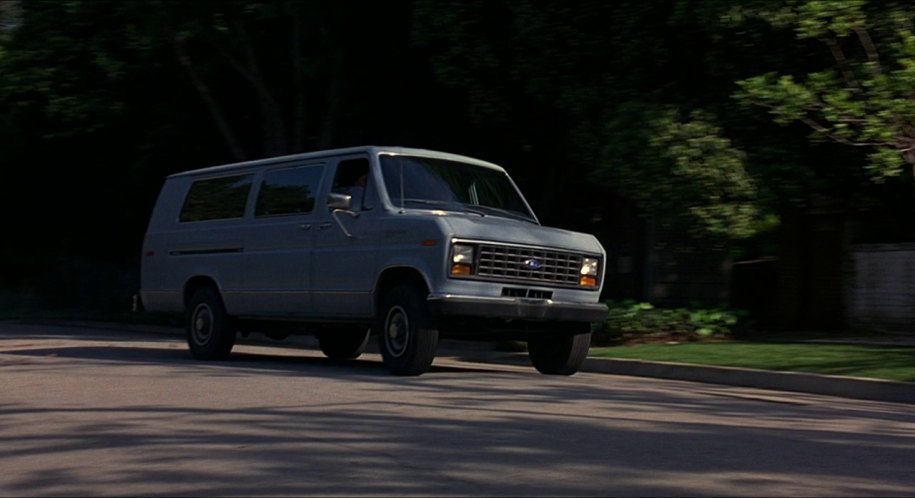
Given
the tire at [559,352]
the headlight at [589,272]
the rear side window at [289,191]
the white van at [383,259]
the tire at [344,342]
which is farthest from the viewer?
the tire at [344,342]

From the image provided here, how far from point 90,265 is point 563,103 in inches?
620

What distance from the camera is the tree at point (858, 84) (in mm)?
15930

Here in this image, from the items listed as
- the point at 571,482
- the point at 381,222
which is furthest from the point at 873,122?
the point at 571,482

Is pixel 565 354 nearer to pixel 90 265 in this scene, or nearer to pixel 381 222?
pixel 381 222

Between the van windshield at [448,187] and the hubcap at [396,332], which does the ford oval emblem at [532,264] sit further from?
the hubcap at [396,332]

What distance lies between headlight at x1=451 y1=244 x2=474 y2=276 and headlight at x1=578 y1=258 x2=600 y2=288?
1511 millimetres

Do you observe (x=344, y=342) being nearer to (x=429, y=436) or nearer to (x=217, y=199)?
(x=217, y=199)

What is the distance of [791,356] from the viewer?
15234 millimetres

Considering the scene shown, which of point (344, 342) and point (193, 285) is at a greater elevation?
point (193, 285)

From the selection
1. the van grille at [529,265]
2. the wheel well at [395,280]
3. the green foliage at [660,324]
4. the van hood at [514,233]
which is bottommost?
the green foliage at [660,324]

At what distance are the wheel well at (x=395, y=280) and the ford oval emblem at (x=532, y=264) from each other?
1053mm

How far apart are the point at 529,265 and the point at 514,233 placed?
0.35 meters

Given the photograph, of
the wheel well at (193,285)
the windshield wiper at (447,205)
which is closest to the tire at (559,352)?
the windshield wiper at (447,205)

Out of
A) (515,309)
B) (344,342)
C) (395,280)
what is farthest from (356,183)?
(344,342)
